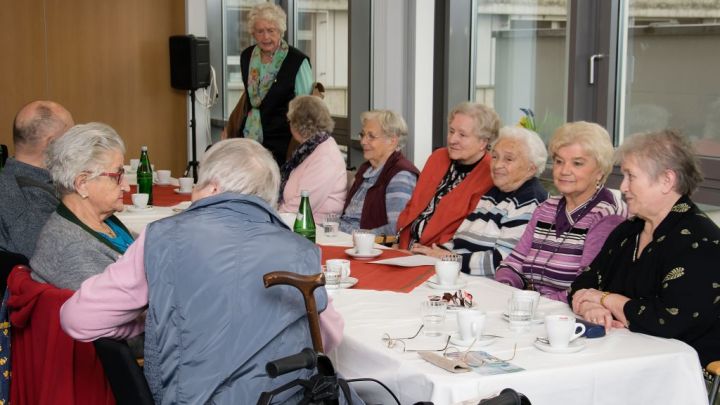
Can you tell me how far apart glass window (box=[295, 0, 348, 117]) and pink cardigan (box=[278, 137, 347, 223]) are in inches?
78.8

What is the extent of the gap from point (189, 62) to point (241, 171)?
6.31m

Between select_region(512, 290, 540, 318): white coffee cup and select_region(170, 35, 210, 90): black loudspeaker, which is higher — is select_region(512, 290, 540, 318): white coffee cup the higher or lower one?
the lower one

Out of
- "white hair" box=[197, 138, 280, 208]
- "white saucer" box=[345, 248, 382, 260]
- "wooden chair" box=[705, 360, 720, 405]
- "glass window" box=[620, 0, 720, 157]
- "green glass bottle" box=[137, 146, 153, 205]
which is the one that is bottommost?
"wooden chair" box=[705, 360, 720, 405]

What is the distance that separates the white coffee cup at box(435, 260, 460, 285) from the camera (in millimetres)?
3018

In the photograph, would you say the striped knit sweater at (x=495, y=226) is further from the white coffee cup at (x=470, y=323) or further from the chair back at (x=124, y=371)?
the chair back at (x=124, y=371)

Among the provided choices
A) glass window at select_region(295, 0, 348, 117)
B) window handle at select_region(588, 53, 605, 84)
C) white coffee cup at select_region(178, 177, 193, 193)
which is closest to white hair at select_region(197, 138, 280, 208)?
window handle at select_region(588, 53, 605, 84)

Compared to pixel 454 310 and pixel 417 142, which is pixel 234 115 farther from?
pixel 454 310

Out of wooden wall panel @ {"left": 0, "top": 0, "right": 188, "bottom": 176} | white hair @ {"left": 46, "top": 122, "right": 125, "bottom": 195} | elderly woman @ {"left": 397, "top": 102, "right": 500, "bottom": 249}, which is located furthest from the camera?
wooden wall panel @ {"left": 0, "top": 0, "right": 188, "bottom": 176}

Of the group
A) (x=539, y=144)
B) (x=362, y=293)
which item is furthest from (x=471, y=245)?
(x=362, y=293)

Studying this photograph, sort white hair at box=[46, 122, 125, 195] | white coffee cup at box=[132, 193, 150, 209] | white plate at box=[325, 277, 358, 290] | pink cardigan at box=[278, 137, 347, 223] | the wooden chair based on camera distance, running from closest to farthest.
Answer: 1. the wooden chair
2. white hair at box=[46, 122, 125, 195]
3. white plate at box=[325, 277, 358, 290]
4. white coffee cup at box=[132, 193, 150, 209]
5. pink cardigan at box=[278, 137, 347, 223]

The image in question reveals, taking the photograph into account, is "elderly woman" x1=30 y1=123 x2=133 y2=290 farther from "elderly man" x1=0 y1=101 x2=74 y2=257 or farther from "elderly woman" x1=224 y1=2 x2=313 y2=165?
"elderly woman" x1=224 y1=2 x2=313 y2=165

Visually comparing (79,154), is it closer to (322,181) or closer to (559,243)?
(559,243)

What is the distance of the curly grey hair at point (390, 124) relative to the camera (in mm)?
4734

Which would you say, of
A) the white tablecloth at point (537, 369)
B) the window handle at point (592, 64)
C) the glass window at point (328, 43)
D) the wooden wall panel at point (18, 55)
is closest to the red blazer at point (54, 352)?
the white tablecloth at point (537, 369)
